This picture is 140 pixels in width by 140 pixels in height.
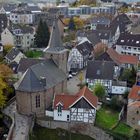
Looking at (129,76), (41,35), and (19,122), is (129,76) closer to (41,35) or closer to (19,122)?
(19,122)

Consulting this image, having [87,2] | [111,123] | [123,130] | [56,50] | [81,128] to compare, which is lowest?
[123,130]

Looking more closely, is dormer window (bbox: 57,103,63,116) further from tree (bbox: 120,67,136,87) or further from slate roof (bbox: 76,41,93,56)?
slate roof (bbox: 76,41,93,56)

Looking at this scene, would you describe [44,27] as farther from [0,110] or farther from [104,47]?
[0,110]

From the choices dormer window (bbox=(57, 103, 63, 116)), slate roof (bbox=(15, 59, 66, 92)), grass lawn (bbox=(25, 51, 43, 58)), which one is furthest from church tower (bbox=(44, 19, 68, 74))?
grass lawn (bbox=(25, 51, 43, 58))

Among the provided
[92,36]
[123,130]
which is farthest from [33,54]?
[123,130]

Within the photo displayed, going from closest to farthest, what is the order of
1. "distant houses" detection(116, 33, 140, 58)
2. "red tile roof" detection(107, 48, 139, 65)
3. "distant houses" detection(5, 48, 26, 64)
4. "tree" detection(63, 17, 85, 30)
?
1. "red tile roof" detection(107, 48, 139, 65)
2. "distant houses" detection(5, 48, 26, 64)
3. "distant houses" detection(116, 33, 140, 58)
4. "tree" detection(63, 17, 85, 30)

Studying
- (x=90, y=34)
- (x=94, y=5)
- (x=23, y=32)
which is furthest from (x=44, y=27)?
(x=94, y=5)

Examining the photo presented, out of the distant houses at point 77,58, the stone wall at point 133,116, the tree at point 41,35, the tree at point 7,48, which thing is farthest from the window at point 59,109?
the tree at point 41,35
